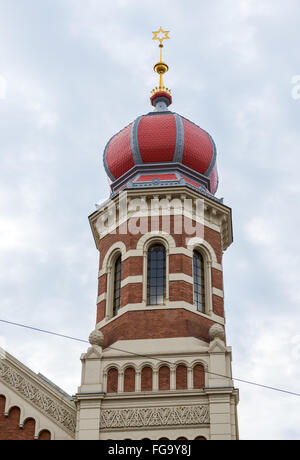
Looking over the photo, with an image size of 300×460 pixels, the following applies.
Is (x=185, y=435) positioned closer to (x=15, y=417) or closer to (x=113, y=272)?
(x=15, y=417)

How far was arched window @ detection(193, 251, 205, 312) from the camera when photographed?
26734mm

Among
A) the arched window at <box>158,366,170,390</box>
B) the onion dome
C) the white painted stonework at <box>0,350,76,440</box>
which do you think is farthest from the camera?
the onion dome

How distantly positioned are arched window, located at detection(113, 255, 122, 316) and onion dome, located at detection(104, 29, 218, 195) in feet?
10.1

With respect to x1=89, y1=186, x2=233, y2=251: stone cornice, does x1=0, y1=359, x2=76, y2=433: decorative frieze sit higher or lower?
lower

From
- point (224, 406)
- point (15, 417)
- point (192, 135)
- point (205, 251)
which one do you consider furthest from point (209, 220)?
point (15, 417)

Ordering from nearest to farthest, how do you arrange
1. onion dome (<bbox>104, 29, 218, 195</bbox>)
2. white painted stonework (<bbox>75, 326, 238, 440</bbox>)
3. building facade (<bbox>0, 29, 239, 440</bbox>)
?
white painted stonework (<bbox>75, 326, 238, 440</bbox>) → building facade (<bbox>0, 29, 239, 440</bbox>) → onion dome (<bbox>104, 29, 218, 195</bbox>)

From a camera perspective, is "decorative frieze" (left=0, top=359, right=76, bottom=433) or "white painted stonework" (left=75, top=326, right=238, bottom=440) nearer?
"white painted stonework" (left=75, top=326, right=238, bottom=440)

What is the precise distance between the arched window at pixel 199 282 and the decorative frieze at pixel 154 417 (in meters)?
4.48

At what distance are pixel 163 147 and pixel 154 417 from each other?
10987 millimetres

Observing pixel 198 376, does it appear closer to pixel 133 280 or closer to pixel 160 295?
pixel 160 295

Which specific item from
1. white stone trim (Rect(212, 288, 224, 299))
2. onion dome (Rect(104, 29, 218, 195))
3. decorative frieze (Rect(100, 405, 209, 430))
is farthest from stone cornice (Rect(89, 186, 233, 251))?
decorative frieze (Rect(100, 405, 209, 430))

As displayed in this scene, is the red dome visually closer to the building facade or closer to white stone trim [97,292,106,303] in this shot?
the building facade

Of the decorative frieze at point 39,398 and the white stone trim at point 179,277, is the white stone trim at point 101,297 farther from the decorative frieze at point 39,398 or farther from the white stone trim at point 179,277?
the decorative frieze at point 39,398
